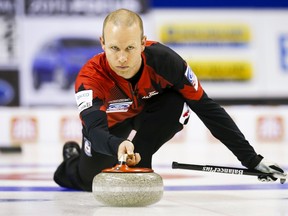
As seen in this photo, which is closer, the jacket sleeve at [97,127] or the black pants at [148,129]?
the jacket sleeve at [97,127]

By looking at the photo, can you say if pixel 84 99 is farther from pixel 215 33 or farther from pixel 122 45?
pixel 215 33

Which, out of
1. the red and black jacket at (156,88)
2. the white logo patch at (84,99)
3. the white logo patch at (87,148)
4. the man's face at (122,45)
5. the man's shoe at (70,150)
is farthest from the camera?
the man's shoe at (70,150)

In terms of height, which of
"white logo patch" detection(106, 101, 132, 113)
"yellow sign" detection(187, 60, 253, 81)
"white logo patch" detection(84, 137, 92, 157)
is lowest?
"yellow sign" detection(187, 60, 253, 81)

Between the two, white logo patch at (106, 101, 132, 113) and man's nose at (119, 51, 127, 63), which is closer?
man's nose at (119, 51, 127, 63)

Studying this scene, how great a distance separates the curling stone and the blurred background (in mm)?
8709

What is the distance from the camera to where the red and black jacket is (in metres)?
3.98

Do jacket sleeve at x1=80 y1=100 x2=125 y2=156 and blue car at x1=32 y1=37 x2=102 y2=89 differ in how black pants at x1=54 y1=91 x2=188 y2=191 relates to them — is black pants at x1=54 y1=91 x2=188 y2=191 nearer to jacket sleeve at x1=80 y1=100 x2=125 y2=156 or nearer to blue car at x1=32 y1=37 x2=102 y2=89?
jacket sleeve at x1=80 y1=100 x2=125 y2=156

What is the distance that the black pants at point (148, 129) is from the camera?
448 centimetres

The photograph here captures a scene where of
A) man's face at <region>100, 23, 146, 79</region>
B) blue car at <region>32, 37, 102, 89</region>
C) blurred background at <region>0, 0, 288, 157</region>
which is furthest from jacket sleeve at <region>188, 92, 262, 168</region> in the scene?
blue car at <region>32, 37, 102, 89</region>

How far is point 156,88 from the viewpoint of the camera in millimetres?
4262

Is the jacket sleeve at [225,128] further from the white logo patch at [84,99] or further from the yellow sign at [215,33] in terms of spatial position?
the yellow sign at [215,33]

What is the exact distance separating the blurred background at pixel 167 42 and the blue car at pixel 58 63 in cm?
2

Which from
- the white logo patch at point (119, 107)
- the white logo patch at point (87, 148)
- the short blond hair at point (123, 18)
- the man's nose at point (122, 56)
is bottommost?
the white logo patch at point (87, 148)

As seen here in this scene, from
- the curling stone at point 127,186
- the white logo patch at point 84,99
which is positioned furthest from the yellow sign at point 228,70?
the curling stone at point 127,186
